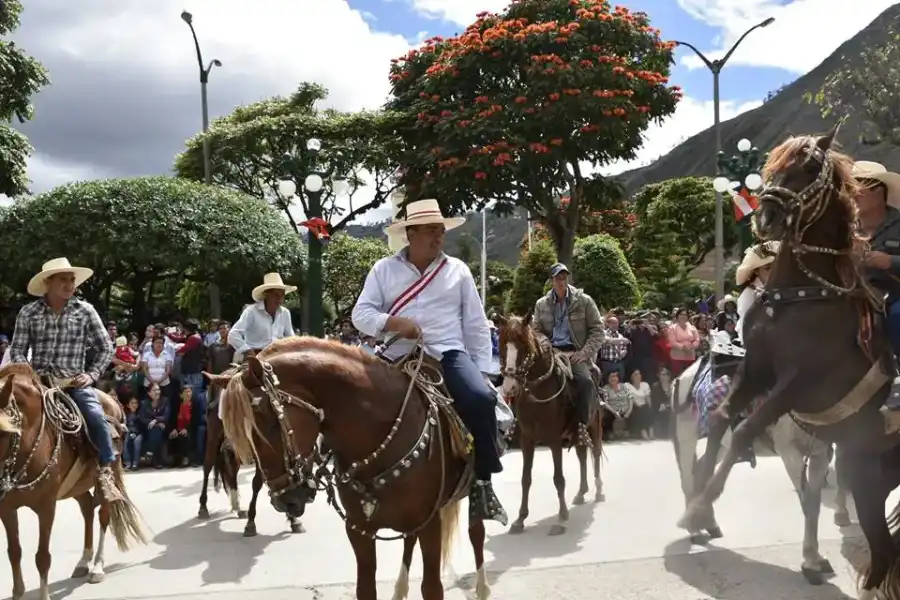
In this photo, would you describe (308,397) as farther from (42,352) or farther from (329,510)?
(329,510)

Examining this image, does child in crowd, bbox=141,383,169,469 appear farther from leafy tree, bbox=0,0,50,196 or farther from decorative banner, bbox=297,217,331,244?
leafy tree, bbox=0,0,50,196

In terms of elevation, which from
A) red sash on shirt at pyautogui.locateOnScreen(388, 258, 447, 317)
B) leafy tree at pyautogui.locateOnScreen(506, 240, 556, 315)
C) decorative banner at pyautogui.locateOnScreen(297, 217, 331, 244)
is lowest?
red sash on shirt at pyautogui.locateOnScreen(388, 258, 447, 317)

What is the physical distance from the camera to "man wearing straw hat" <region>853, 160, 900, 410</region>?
3.90 meters

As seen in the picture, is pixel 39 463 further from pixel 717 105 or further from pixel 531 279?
pixel 531 279

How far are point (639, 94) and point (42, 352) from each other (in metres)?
16.2

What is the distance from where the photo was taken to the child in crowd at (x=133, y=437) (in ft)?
35.3

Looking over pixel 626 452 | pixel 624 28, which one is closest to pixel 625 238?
pixel 624 28

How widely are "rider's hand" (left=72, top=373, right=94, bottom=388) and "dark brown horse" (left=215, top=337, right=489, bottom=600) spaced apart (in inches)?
114

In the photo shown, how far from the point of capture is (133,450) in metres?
10.8

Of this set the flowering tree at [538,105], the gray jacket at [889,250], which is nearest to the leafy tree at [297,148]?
the flowering tree at [538,105]

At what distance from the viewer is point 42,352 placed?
589 centimetres

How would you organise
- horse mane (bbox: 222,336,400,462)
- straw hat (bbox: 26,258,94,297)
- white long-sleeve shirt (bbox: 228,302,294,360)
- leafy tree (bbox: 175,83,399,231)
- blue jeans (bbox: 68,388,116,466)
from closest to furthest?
horse mane (bbox: 222,336,400,462) → straw hat (bbox: 26,258,94,297) → blue jeans (bbox: 68,388,116,466) → white long-sleeve shirt (bbox: 228,302,294,360) → leafy tree (bbox: 175,83,399,231)

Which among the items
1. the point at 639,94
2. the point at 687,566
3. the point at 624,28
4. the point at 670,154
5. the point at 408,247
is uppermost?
the point at 670,154

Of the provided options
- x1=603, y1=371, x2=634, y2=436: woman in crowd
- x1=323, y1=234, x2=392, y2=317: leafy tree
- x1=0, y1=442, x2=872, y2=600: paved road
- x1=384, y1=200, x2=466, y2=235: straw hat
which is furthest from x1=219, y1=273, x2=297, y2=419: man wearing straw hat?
x1=323, y1=234, x2=392, y2=317: leafy tree
